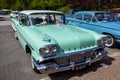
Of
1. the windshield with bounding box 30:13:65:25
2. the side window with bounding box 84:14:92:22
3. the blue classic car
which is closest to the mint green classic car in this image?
the windshield with bounding box 30:13:65:25

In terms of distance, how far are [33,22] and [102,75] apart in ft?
9.23

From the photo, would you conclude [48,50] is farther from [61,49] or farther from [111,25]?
[111,25]

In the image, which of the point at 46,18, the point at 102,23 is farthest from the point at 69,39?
the point at 102,23

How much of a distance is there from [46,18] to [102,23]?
2714mm

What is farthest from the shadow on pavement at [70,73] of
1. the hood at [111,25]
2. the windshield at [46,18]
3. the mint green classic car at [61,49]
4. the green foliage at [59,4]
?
the green foliage at [59,4]

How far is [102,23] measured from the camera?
7.68 meters

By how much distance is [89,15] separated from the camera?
8.32 metres

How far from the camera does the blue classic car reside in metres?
6.96

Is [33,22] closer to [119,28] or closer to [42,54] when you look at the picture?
[42,54]

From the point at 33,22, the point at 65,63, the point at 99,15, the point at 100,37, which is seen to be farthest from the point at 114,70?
the point at 99,15

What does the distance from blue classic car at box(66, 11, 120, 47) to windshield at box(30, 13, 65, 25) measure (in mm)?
1846

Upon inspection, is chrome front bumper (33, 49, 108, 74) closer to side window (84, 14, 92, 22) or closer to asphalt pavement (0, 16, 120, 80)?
asphalt pavement (0, 16, 120, 80)

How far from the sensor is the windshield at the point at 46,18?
6.04m

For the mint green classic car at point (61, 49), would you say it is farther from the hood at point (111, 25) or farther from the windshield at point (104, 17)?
the windshield at point (104, 17)
